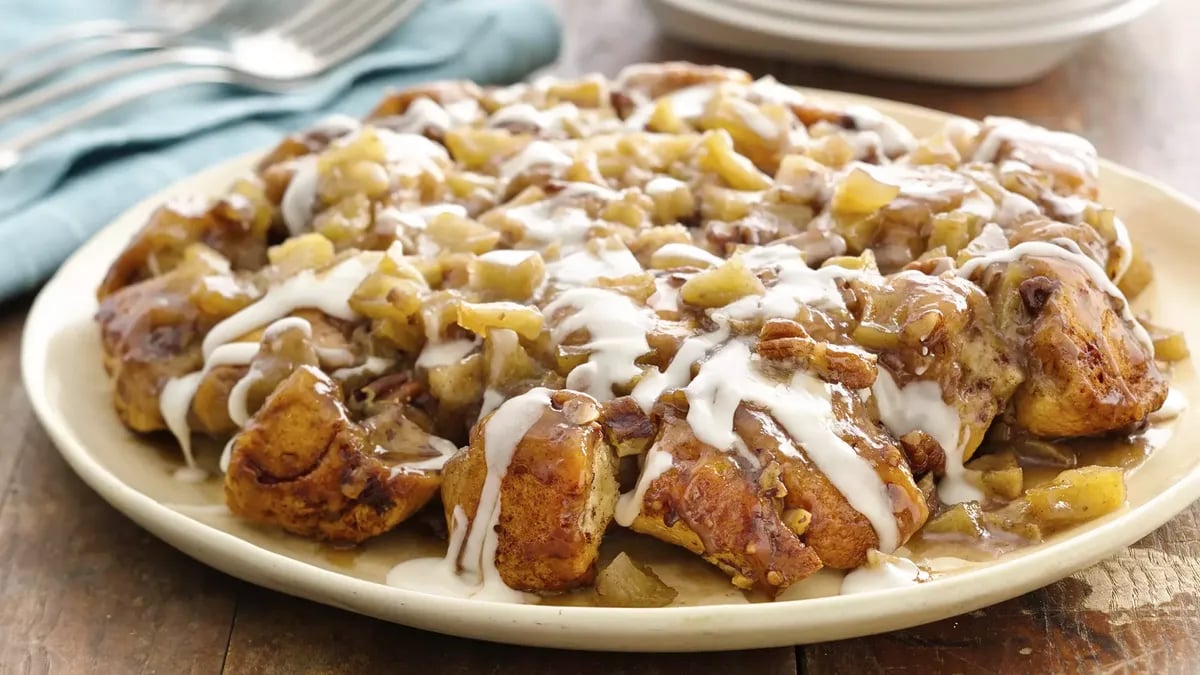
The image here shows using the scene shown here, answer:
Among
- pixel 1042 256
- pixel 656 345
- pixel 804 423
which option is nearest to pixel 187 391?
pixel 656 345

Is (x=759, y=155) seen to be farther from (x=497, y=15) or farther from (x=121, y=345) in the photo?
(x=497, y=15)

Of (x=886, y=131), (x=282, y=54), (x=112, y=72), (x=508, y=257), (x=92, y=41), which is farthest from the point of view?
(x=92, y=41)

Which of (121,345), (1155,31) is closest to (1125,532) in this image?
(121,345)

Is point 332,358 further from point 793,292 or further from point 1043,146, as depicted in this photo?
point 1043,146

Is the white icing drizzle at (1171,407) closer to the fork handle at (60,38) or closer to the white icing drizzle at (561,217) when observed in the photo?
the white icing drizzle at (561,217)

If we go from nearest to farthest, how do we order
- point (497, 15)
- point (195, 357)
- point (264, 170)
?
point (195, 357) → point (264, 170) → point (497, 15)

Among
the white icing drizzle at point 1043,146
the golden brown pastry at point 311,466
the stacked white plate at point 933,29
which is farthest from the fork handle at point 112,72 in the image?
the white icing drizzle at point 1043,146
